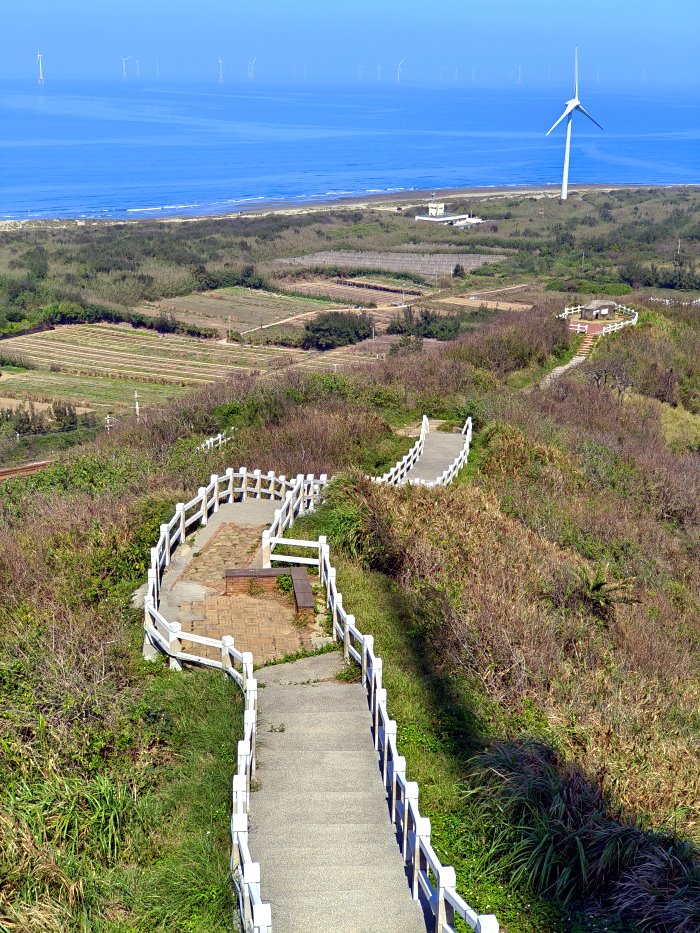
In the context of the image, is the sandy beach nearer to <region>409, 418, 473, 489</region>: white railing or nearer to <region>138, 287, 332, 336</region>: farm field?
<region>138, 287, 332, 336</region>: farm field

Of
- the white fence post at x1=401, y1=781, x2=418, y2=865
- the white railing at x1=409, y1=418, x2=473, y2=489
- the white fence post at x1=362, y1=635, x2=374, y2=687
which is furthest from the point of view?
the white railing at x1=409, y1=418, x2=473, y2=489

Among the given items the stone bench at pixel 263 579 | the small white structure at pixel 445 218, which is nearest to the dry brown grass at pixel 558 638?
the stone bench at pixel 263 579

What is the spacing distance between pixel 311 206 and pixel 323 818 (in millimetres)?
174009

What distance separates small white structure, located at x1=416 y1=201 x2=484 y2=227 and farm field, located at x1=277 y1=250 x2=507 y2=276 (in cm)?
2835

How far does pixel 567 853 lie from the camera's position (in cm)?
973

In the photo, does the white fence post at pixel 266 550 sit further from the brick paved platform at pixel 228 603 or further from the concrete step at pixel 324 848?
the concrete step at pixel 324 848

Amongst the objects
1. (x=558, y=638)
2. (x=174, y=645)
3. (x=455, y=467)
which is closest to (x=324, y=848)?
Answer: (x=174, y=645)

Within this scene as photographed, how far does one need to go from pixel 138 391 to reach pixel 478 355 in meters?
25.1

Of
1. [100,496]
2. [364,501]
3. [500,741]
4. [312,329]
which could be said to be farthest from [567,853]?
[312,329]

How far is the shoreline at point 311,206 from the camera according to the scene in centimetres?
15138

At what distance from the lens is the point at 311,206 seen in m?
177

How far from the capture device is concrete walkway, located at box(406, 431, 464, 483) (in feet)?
83.3

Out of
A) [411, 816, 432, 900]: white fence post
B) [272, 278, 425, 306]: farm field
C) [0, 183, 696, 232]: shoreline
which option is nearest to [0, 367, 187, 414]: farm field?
[272, 278, 425, 306]: farm field

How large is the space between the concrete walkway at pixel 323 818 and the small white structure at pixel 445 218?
143m
